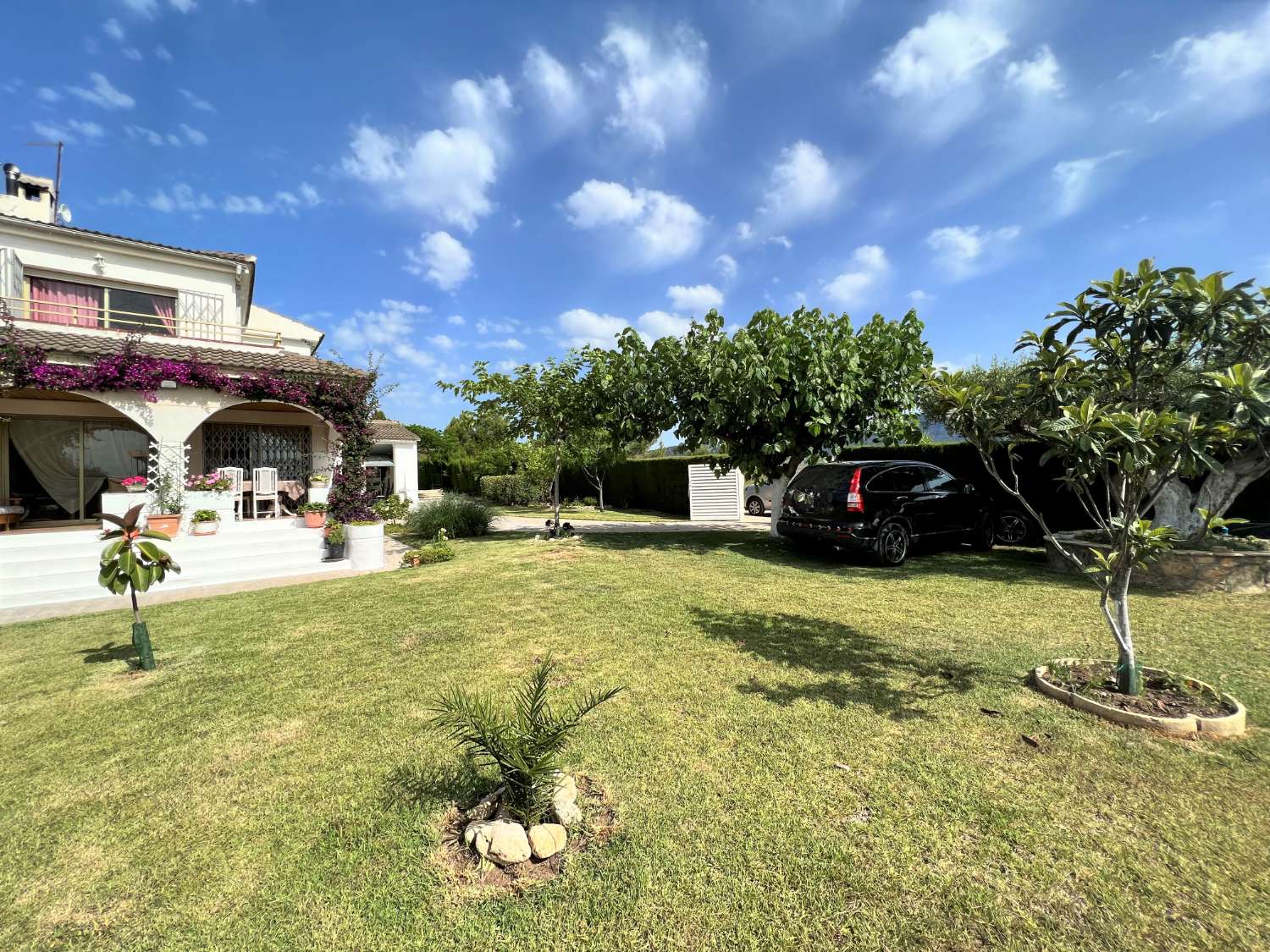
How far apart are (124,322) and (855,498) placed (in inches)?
630

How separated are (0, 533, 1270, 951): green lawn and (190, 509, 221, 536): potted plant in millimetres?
3863

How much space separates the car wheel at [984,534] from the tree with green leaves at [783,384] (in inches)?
81.3

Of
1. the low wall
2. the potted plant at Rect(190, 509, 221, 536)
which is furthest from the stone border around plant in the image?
the potted plant at Rect(190, 509, 221, 536)

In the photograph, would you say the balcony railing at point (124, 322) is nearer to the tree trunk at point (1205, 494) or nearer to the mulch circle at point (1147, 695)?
the mulch circle at point (1147, 695)

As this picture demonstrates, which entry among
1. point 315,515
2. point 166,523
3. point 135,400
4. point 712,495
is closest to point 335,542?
point 315,515

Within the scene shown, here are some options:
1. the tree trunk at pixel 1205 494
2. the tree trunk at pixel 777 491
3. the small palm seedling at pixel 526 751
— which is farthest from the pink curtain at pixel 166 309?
the tree trunk at pixel 1205 494

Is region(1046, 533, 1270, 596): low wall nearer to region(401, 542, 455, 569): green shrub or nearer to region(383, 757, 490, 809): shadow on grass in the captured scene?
region(383, 757, 490, 809): shadow on grass

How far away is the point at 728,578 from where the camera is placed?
7.45m

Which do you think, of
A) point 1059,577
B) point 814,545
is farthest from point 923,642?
point 814,545

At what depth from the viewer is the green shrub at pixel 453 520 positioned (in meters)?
13.1

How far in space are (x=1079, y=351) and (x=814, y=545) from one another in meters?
6.40

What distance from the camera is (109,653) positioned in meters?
4.98

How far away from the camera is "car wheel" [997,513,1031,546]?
10000 mm

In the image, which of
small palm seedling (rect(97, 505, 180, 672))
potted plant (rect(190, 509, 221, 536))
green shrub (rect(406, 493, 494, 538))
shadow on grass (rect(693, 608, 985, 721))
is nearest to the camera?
shadow on grass (rect(693, 608, 985, 721))
